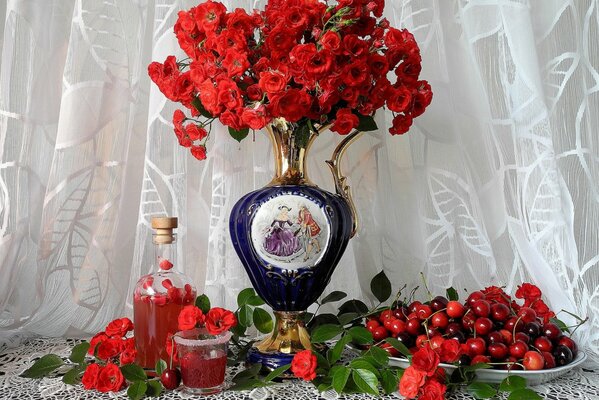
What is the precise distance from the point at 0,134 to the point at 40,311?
13.9 inches

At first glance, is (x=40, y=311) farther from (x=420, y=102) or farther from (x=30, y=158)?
(x=420, y=102)

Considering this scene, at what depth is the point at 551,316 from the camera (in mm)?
1009

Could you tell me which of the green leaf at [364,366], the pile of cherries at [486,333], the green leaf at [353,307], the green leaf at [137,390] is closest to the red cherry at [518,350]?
the pile of cherries at [486,333]

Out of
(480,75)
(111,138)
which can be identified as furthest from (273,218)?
(480,75)

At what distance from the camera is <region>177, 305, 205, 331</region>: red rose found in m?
0.87

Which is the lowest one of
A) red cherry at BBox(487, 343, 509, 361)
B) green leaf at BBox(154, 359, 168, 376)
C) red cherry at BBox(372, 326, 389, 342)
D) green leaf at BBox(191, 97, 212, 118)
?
green leaf at BBox(154, 359, 168, 376)

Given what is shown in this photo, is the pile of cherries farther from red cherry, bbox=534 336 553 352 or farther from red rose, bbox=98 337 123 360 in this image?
red rose, bbox=98 337 123 360

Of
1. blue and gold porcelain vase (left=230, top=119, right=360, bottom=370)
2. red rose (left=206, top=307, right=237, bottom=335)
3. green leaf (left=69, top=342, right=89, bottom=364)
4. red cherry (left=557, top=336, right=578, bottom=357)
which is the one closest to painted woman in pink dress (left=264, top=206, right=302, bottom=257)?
blue and gold porcelain vase (left=230, top=119, right=360, bottom=370)

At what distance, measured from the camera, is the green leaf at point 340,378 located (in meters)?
0.83

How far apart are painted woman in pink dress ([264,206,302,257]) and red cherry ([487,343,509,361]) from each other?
12.8 inches

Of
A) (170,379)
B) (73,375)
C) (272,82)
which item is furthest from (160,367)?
(272,82)

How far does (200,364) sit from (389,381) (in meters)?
0.27

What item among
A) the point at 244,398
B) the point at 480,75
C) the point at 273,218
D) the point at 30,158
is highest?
the point at 480,75

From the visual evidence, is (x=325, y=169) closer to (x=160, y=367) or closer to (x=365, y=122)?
(x=365, y=122)
